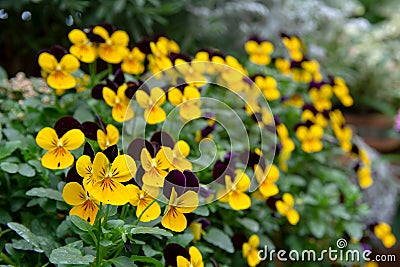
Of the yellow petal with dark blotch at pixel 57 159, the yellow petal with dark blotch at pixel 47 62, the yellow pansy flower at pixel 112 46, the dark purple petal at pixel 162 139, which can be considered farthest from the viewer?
the yellow pansy flower at pixel 112 46

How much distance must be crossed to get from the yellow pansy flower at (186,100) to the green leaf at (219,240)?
23cm

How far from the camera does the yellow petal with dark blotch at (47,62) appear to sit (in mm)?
955

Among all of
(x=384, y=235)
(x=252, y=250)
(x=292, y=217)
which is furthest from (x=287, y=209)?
(x=384, y=235)

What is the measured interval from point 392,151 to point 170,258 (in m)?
1.68

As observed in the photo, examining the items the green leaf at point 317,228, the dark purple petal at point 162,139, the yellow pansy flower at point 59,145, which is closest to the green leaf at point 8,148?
the yellow pansy flower at point 59,145

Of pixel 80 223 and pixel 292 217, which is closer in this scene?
pixel 80 223

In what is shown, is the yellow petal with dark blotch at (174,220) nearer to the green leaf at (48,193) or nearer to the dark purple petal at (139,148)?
the dark purple petal at (139,148)

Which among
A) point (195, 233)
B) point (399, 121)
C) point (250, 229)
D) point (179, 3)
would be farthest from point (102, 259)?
point (399, 121)

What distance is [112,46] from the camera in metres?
1.07

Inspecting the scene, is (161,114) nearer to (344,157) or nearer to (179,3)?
(179,3)

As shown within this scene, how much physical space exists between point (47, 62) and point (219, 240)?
450 mm

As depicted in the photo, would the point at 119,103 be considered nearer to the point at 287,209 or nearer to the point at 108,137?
the point at 108,137

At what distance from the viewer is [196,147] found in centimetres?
106

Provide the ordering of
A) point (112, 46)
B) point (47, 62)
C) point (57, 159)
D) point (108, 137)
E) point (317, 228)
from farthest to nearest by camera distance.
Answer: point (317, 228)
point (112, 46)
point (47, 62)
point (108, 137)
point (57, 159)
